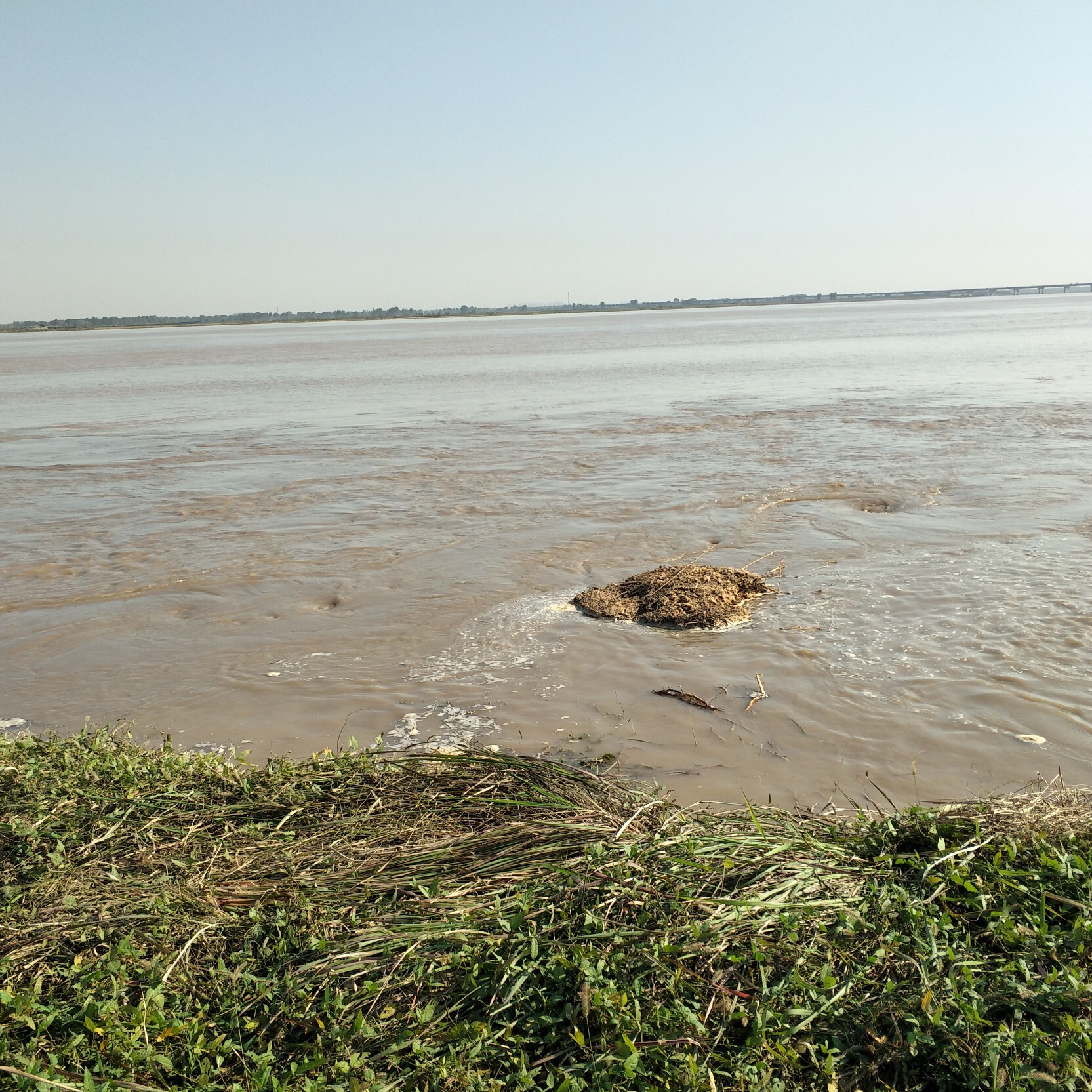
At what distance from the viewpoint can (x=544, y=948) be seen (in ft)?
7.60

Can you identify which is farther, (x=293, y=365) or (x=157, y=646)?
(x=293, y=365)

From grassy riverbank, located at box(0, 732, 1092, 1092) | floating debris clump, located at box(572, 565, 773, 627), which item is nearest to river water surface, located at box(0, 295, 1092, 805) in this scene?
floating debris clump, located at box(572, 565, 773, 627)

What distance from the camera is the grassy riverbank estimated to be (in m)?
2.06

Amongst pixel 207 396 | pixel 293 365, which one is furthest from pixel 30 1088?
pixel 293 365

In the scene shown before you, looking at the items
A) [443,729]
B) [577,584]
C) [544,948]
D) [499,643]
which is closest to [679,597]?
[577,584]

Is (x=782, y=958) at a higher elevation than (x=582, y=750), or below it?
higher

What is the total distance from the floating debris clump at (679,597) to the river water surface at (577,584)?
0.22 metres

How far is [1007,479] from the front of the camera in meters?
10.5

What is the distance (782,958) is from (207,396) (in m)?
24.4

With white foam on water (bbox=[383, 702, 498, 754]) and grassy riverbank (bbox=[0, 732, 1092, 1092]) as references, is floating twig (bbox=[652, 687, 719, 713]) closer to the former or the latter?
white foam on water (bbox=[383, 702, 498, 754])

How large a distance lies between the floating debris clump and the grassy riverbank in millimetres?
3073

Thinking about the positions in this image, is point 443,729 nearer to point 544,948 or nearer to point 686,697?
point 686,697

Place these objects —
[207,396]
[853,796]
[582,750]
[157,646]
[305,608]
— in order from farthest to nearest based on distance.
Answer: [207,396] < [305,608] < [157,646] < [582,750] < [853,796]

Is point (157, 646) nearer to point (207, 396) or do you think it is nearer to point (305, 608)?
point (305, 608)
